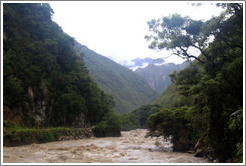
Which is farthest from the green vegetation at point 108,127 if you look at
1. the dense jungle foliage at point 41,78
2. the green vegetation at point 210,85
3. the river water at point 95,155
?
the green vegetation at point 210,85

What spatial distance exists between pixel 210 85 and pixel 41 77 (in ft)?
90.5

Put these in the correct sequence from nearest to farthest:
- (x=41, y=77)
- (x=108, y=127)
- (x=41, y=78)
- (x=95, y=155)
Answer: (x=95, y=155) → (x=41, y=77) → (x=41, y=78) → (x=108, y=127)

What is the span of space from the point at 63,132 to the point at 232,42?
74.2 ft

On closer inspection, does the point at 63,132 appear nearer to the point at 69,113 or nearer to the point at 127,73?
the point at 69,113

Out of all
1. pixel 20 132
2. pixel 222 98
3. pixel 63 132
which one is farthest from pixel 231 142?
pixel 63 132

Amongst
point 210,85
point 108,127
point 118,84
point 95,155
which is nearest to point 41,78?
point 108,127

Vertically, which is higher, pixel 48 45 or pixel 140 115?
pixel 48 45

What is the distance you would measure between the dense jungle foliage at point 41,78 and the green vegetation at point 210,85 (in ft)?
54.1

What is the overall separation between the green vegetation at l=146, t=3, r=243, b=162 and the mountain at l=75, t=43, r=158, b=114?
8978 cm

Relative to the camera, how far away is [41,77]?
110 feet

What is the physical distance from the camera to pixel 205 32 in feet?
49.5

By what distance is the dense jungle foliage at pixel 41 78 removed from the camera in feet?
91.1

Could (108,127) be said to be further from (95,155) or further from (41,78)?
(95,155)

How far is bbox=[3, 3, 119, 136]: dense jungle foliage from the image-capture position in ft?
91.1
